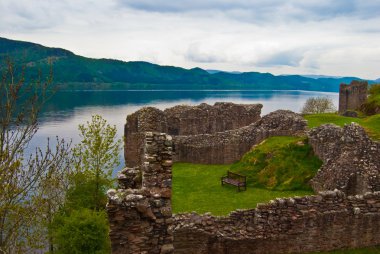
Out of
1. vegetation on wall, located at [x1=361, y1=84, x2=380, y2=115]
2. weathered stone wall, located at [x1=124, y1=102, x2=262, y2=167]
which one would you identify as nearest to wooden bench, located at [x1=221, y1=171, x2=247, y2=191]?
weathered stone wall, located at [x1=124, y1=102, x2=262, y2=167]

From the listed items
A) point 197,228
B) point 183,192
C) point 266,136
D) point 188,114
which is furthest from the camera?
point 188,114

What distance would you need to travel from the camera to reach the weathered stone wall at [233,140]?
109 feet

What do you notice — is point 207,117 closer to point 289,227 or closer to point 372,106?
point 372,106

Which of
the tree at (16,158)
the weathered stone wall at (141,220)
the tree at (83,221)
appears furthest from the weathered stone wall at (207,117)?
the weathered stone wall at (141,220)

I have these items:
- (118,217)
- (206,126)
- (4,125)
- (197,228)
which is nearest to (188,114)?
(206,126)

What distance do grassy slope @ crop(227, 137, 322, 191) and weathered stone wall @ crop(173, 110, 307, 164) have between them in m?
3.96

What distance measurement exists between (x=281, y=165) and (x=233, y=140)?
10371 millimetres

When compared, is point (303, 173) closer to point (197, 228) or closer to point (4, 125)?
point (197, 228)

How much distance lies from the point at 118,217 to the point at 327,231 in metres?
10.8

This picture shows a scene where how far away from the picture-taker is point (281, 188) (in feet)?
75.9

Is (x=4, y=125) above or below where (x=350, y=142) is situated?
above

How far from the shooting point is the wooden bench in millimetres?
24531

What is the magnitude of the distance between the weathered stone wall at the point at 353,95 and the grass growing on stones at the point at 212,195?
1824 inches

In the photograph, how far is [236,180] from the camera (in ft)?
83.1
